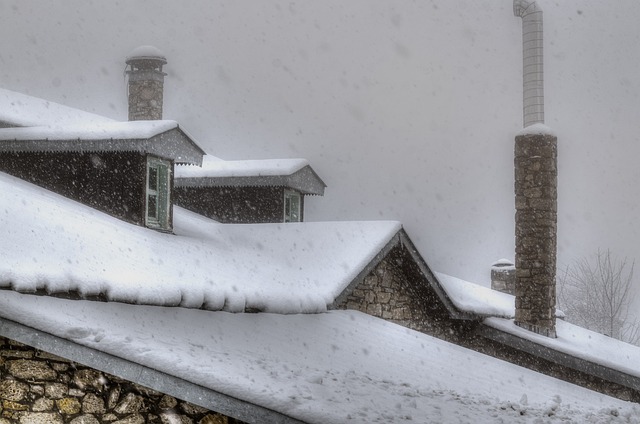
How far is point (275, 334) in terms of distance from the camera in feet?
28.2

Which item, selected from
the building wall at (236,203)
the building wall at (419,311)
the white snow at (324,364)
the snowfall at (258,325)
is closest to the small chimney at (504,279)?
the building wall at (419,311)

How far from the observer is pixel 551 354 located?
12977mm

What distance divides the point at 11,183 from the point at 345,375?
16.3ft

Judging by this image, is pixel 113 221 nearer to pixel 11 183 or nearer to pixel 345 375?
pixel 11 183

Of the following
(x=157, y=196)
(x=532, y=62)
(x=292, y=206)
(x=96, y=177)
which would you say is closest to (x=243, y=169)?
(x=292, y=206)

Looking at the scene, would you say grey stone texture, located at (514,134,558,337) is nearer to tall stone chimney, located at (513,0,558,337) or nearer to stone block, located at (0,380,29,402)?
tall stone chimney, located at (513,0,558,337)

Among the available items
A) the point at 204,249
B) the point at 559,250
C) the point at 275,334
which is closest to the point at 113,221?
the point at 204,249

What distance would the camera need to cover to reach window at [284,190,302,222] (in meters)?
14.2

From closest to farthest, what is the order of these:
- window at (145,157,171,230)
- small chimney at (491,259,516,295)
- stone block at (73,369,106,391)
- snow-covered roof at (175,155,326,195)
→ stone block at (73,369,106,391) → window at (145,157,171,230) → snow-covered roof at (175,155,326,195) → small chimney at (491,259,516,295)

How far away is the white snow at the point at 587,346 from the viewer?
1279 centimetres

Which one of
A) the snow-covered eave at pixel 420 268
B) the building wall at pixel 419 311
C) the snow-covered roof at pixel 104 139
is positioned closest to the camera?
the snow-covered roof at pixel 104 139

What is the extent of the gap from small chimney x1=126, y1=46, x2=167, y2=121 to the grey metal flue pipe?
6800 mm

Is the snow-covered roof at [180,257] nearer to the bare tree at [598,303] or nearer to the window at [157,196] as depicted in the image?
the window at [157,196]

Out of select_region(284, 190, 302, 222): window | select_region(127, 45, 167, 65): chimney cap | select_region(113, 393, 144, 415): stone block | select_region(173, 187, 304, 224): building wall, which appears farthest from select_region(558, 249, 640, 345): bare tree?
select_region(113, 393, 144, 415): stone block
